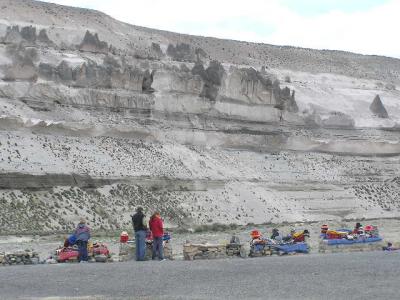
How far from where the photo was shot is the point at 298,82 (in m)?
71.4

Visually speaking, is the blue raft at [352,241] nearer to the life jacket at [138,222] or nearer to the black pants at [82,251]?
the life jacket at [138,222]

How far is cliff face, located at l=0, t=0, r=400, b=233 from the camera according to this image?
134 feet

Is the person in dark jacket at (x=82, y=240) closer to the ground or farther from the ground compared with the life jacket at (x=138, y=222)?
closer to the ground

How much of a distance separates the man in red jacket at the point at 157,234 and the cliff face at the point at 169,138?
13.1m

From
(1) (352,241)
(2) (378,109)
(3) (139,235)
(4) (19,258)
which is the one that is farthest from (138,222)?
(2) (378,109)

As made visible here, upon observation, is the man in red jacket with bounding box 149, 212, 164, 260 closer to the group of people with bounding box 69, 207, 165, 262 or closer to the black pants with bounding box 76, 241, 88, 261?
the group of people with bounding box 69, 207, 165, 262

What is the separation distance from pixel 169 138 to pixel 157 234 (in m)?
29.5

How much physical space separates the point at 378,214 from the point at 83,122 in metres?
19.3

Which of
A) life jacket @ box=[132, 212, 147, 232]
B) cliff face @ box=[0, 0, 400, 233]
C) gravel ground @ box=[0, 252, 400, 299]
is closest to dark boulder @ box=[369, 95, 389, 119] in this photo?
cliff face @ box=[0, 0, 400, 233]

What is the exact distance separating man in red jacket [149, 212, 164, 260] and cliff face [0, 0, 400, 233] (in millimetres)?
13120

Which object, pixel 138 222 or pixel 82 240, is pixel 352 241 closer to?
pixel 138 222

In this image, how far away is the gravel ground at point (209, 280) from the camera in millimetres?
16484

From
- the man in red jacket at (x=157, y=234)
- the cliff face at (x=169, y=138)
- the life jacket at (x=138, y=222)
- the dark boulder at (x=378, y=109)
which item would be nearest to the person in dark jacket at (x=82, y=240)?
the life jacket at (x=138, y=222)

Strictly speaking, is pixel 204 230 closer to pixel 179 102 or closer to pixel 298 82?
pixel 179 102
